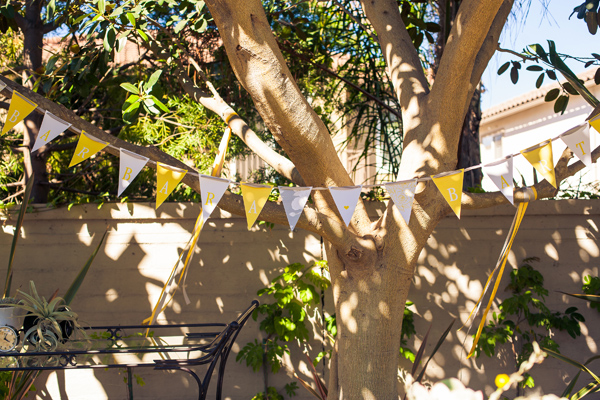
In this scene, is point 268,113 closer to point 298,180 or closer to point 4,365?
point 298,180

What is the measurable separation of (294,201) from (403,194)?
17.7 inches

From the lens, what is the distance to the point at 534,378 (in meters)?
3.10

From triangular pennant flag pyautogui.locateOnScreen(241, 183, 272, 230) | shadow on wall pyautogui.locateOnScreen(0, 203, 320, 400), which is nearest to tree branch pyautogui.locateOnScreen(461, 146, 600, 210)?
triangular pennant flag pyautogui.locateOnScreen(241, 183, 272, 230)

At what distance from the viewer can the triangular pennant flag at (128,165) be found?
2.04 meters

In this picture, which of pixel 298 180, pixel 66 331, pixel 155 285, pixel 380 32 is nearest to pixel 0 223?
pixel 155 285

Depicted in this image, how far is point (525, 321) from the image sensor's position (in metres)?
3.13

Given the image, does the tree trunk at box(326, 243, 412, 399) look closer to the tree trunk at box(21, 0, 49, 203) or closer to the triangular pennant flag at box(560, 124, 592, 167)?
the triangular pennant flag at box(560, 124, 592, 167)

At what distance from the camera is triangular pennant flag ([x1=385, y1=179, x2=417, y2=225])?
197 cm

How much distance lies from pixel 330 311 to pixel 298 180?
3.81ft

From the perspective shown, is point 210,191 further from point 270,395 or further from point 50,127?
point 270,395

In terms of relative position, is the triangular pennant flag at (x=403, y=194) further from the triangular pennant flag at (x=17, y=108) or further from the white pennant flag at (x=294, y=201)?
the triangular pennant flag at (x=17, y=108)

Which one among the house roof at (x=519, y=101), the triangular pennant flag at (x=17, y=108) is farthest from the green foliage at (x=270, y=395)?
the house roof at (x=519, y=101)

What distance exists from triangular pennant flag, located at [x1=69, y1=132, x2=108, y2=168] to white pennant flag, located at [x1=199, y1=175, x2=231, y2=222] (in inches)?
18.1

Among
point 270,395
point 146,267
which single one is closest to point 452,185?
point 270,395
